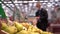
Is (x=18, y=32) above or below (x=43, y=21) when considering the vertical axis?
above

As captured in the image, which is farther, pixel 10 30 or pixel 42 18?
pixel 42 18

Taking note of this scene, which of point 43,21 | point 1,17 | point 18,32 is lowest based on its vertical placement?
point 43,21

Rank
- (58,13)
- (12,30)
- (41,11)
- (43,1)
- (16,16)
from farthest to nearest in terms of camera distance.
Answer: (43,1) < (58,13) < (41,11) < (16,16) < (12,30)

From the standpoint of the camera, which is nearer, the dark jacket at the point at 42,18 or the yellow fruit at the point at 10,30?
the yellow fruit at the point at 10,30

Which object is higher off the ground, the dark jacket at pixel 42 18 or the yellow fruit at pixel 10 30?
the yellow fruit at pixel 10 30

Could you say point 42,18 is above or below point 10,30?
below

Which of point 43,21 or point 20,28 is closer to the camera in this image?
point 20,28

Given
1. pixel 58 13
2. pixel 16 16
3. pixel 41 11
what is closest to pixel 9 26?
pixel 16 16

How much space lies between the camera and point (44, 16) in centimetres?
361

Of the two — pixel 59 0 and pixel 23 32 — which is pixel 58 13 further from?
pixel 23 32

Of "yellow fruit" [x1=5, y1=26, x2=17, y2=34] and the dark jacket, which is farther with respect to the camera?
the dark jacket

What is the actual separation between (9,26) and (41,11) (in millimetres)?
2118

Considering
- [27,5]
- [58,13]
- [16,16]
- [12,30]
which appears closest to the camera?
[12,30]

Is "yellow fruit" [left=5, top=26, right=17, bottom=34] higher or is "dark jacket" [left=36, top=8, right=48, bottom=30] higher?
"yellow fruit" [left=5, top=26, right=17, bottom=34]
